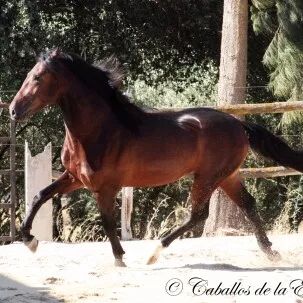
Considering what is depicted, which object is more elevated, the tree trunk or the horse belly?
the tree trunk

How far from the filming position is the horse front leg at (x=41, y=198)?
659cm

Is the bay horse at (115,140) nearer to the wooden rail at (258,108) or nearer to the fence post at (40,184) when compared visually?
the wooden rail at (258,108)

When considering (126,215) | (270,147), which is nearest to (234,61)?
(126,215)

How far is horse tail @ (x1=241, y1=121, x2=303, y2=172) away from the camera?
23.5 feet

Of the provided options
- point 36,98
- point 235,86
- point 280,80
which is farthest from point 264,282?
point 280,80

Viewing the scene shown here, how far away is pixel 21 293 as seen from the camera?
17.5ft

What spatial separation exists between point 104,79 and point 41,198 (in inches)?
45.1

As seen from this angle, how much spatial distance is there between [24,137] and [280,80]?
6.00m

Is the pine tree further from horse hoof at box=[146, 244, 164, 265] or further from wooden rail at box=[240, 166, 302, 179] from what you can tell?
horse hoof at box=[146, 244, 164, 265]

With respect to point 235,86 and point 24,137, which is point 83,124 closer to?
point 235,86

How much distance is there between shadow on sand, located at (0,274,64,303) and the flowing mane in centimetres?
163

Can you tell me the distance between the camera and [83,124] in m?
6.42

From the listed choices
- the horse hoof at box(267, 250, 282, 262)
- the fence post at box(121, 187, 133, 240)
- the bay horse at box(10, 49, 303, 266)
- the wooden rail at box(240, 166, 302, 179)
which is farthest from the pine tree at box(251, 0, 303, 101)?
the horse hoof at box(267, 250, 282, 262)

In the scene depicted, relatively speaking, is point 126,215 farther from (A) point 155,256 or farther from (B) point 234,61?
(B) point 234,61
